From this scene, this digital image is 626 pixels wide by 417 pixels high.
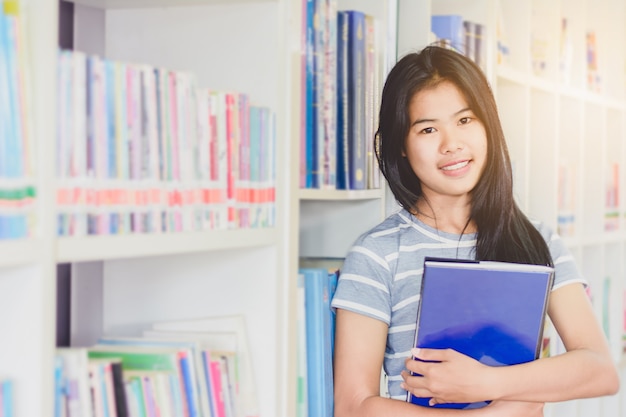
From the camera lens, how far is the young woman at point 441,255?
152 centimetres

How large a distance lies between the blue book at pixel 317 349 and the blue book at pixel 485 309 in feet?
0.56

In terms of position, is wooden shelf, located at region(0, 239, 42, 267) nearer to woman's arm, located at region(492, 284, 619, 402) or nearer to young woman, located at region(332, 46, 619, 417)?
young woman, located at region(332, 46, 619, 417)

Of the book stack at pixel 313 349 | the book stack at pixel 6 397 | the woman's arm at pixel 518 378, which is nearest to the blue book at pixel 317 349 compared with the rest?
the book stack at pixel 313 349

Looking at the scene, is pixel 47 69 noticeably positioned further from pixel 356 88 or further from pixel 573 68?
pixel 573 68

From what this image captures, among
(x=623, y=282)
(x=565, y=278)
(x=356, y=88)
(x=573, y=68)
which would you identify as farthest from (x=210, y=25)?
(x=623, y=282)

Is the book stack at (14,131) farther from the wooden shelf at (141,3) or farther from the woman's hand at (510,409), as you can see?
the woman's hand at (510,409)

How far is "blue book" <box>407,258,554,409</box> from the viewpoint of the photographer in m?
1.47

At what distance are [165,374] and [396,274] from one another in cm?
61

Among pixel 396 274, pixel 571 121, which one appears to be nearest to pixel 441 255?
pixel 396 274

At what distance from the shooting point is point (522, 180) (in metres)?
2.74

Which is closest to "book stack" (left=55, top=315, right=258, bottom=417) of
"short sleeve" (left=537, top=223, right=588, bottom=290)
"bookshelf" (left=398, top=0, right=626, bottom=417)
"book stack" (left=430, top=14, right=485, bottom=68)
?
"short sleeve" (left=537, top=223, right=588, bottom=290)

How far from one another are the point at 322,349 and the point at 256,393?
0.79 feet

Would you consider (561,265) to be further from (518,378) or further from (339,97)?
(339,97)

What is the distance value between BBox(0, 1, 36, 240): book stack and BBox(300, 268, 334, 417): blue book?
739 millimetres
